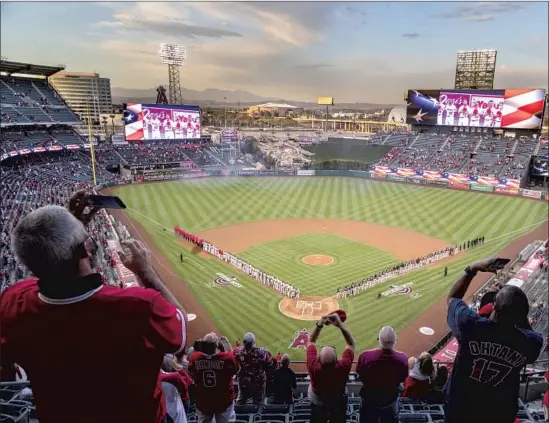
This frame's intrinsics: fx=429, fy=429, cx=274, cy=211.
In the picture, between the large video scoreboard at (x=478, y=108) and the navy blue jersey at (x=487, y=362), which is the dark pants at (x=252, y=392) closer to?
the navy blue jersey at (x=487, y=362)

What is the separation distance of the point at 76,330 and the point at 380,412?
11.2 ft

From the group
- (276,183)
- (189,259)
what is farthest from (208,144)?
(189,259)

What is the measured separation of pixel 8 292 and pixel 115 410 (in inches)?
36.8

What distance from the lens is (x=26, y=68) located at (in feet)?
169

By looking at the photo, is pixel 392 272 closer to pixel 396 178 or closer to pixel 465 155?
pixel 396 178

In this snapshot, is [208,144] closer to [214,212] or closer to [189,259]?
[214,212]

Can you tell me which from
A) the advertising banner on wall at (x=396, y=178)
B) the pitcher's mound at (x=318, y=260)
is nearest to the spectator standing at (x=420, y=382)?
the pitcher's mound at (x=318, y=260)

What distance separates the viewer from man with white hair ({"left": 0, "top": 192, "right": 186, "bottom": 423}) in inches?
89.7

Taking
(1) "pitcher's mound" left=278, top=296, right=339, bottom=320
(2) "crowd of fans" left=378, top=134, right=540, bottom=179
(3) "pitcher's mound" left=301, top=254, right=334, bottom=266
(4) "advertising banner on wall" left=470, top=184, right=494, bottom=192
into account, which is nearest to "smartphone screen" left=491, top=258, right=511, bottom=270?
(1) "pitcher's mound" left=278, top=296, right=339, bottom=320

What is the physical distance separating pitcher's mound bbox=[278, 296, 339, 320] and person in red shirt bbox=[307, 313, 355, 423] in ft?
44.8

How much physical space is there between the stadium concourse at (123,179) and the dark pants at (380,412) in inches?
20.0

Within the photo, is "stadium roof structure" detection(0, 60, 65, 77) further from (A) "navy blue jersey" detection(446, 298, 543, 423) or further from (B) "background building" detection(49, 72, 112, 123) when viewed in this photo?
(B) "background building" detection(49, 72, 112, 123)

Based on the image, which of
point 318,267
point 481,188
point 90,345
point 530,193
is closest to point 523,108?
point 481,188

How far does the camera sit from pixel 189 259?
25.2 metres
